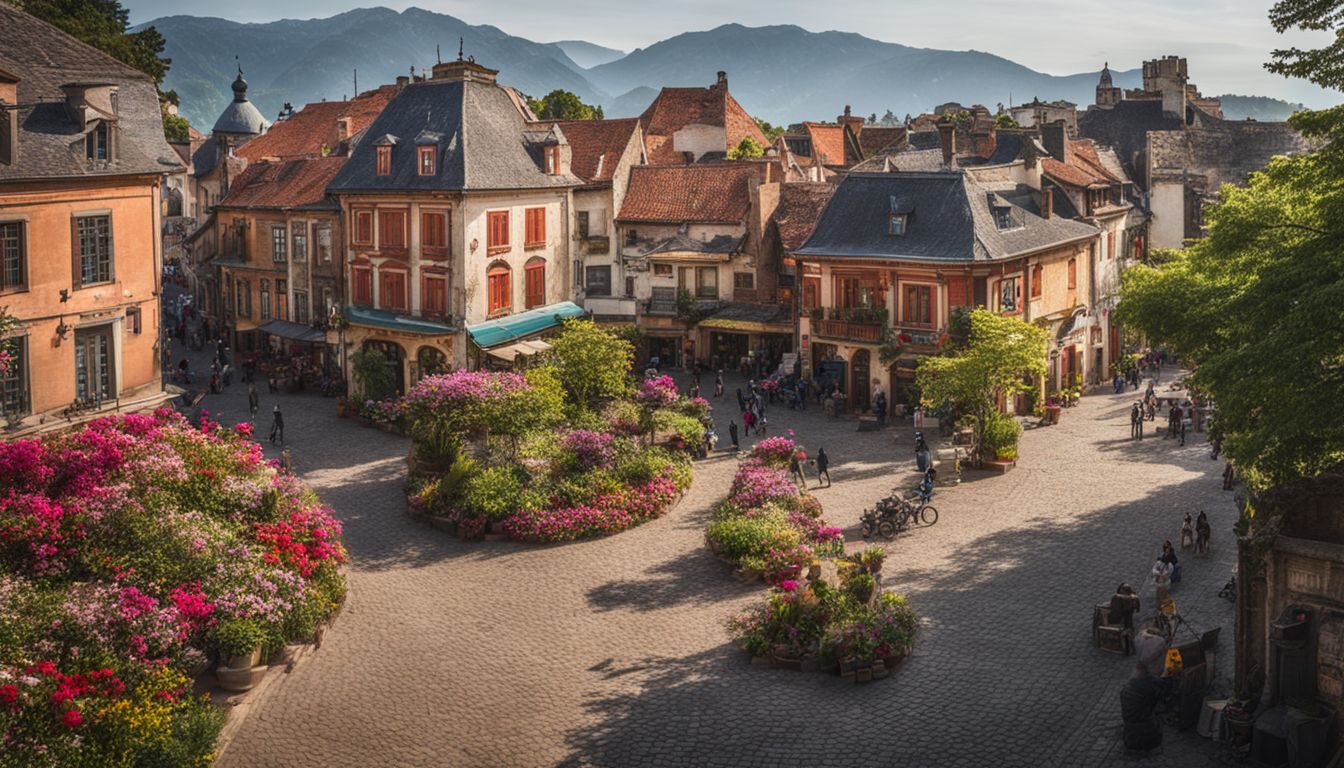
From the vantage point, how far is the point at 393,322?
5772 centimetres

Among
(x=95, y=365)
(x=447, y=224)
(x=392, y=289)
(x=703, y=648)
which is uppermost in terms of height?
(x=447, y=224)

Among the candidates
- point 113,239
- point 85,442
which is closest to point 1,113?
point 113,239

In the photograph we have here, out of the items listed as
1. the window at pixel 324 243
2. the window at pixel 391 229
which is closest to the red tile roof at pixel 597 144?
the window at pixel 391 229

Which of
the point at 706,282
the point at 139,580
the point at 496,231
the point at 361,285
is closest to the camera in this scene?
the point at 139,580

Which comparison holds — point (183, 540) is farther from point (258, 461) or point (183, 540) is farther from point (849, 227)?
point (849, 227)

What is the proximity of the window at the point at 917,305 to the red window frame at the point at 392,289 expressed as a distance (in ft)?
70.6

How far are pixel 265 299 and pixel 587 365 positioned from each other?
2698 cm

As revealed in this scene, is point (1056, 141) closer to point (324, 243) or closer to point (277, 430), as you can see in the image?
point (324, 243)

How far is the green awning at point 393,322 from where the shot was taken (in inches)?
2229

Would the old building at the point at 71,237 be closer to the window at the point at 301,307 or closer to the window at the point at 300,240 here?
the window at the point at 300,240

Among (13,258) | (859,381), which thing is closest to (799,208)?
(859,381)

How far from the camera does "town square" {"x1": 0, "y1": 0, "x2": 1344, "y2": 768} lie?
79.0ft

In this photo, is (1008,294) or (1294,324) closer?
(1294,324)

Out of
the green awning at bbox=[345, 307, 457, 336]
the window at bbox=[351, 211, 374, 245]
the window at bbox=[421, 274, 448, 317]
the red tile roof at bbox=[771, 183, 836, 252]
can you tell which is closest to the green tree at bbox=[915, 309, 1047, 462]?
the red tile roof at bbox=[771, 183, 836, 252]
